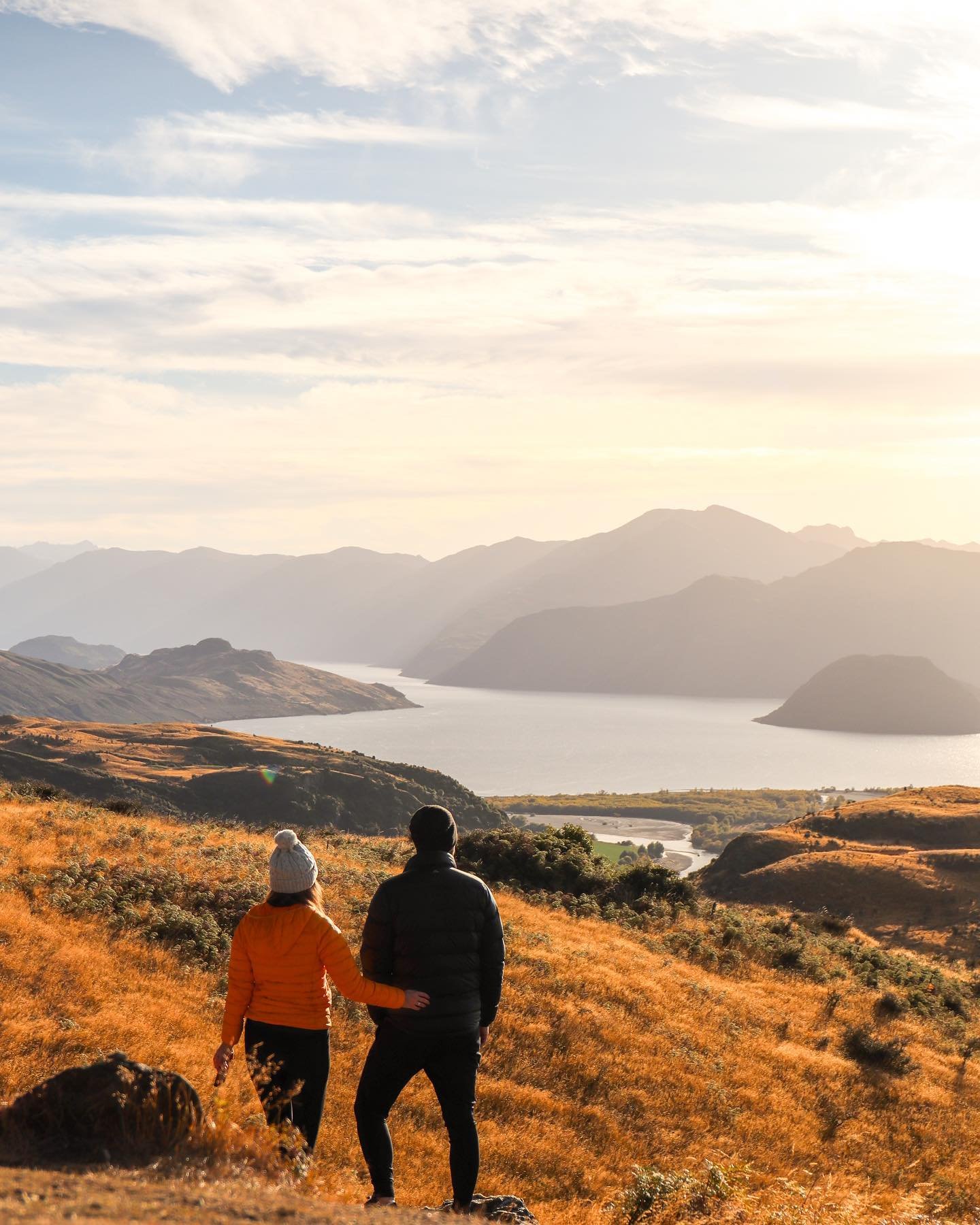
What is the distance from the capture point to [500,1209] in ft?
21.3

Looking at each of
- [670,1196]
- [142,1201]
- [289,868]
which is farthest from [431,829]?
[670,1196]

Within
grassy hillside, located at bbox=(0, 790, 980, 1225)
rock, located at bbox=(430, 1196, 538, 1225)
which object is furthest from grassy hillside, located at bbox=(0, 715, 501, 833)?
rock, located at bbox=(430, 1196, 538, 1225)

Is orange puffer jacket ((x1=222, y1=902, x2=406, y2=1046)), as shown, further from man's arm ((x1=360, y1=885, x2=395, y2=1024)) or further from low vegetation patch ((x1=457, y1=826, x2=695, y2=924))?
low vegetation patch ((x1=457, y1=826, x2=695, y2=924))

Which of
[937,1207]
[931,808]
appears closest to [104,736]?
[931,808]

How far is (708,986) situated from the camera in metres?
17.0

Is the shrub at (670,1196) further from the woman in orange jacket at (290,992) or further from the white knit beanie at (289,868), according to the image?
the white knit beanie at (289,868)

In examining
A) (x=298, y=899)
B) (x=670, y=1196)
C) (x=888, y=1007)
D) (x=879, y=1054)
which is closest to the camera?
(x=298, y=899)

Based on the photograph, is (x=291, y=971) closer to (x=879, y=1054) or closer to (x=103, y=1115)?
(x=103, y=1115)

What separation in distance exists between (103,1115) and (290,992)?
4.10 feet

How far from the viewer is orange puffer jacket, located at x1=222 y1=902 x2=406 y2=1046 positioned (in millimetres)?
5984

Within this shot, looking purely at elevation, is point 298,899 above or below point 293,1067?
above

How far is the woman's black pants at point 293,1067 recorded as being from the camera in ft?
19.7

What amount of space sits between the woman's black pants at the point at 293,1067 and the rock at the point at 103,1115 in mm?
550

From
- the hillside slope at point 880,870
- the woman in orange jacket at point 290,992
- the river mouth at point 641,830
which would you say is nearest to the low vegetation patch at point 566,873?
the hillside slope at point 880,870
